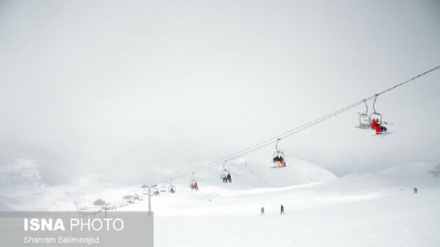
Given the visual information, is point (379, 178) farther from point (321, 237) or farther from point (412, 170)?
point (321, 237)

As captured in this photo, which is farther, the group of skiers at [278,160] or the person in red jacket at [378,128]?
the group of skiers at [278,160]

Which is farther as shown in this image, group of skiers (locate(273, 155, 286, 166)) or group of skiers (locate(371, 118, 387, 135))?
group of skiers (locate(273, 155, 286, 166))

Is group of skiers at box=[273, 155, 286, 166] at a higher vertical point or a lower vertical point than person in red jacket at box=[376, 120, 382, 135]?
lower

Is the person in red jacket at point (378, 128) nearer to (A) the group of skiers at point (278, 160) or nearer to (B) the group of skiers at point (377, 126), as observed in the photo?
(B) the group of skiers at point (377, 126)

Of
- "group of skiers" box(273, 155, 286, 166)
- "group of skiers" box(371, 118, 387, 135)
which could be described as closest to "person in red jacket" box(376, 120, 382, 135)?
"group of skiers" box(371, 118, 387, 135)

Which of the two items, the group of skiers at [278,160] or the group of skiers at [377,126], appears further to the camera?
the group of skiers at [278,160]

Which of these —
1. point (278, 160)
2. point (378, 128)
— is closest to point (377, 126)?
point (378, 128)

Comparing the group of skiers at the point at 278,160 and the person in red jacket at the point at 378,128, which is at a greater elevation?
the person in red jacket at the point at 378,128

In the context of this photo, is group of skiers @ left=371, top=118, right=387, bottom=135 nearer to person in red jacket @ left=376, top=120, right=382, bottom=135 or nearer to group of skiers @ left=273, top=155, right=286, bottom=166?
person in red jacket @ left=376, top=120, right=382, bottom=135

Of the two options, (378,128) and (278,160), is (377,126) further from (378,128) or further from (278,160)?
(278,160)

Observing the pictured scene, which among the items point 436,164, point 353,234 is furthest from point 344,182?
point 353,234

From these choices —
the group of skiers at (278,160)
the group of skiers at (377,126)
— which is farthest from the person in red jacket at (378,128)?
the group of skiers at (278,160)

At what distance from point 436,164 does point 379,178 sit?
70163 mm

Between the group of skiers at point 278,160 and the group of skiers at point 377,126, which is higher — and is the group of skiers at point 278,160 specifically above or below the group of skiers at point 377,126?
below
